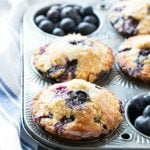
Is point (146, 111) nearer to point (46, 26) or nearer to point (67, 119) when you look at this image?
point (67, 119)

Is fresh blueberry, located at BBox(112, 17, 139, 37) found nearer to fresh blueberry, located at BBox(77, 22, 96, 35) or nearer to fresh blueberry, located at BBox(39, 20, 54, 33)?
fresh blueberry, located at BBox(77, 22, 96, 35)

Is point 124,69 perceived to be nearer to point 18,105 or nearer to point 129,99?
point 129,99

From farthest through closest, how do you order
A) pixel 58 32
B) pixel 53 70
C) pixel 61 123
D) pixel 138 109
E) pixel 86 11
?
pixel 86 11
pixel 58 32
pixel 53 70
pixel 138 109
pixel 61 123

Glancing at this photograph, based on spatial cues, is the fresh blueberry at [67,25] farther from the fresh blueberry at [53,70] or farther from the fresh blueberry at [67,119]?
the fresh blueberry at [67,119]

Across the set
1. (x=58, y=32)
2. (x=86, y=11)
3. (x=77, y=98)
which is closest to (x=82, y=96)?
(x=77, y=98)

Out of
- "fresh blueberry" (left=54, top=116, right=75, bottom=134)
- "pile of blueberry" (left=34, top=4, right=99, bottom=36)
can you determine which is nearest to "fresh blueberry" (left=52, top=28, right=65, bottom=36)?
"pile of blueberry" (left=34, top=4, right=99, bottom=36)

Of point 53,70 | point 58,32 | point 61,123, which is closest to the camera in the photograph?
point 61,123

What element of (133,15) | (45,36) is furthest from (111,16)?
(45,36)
